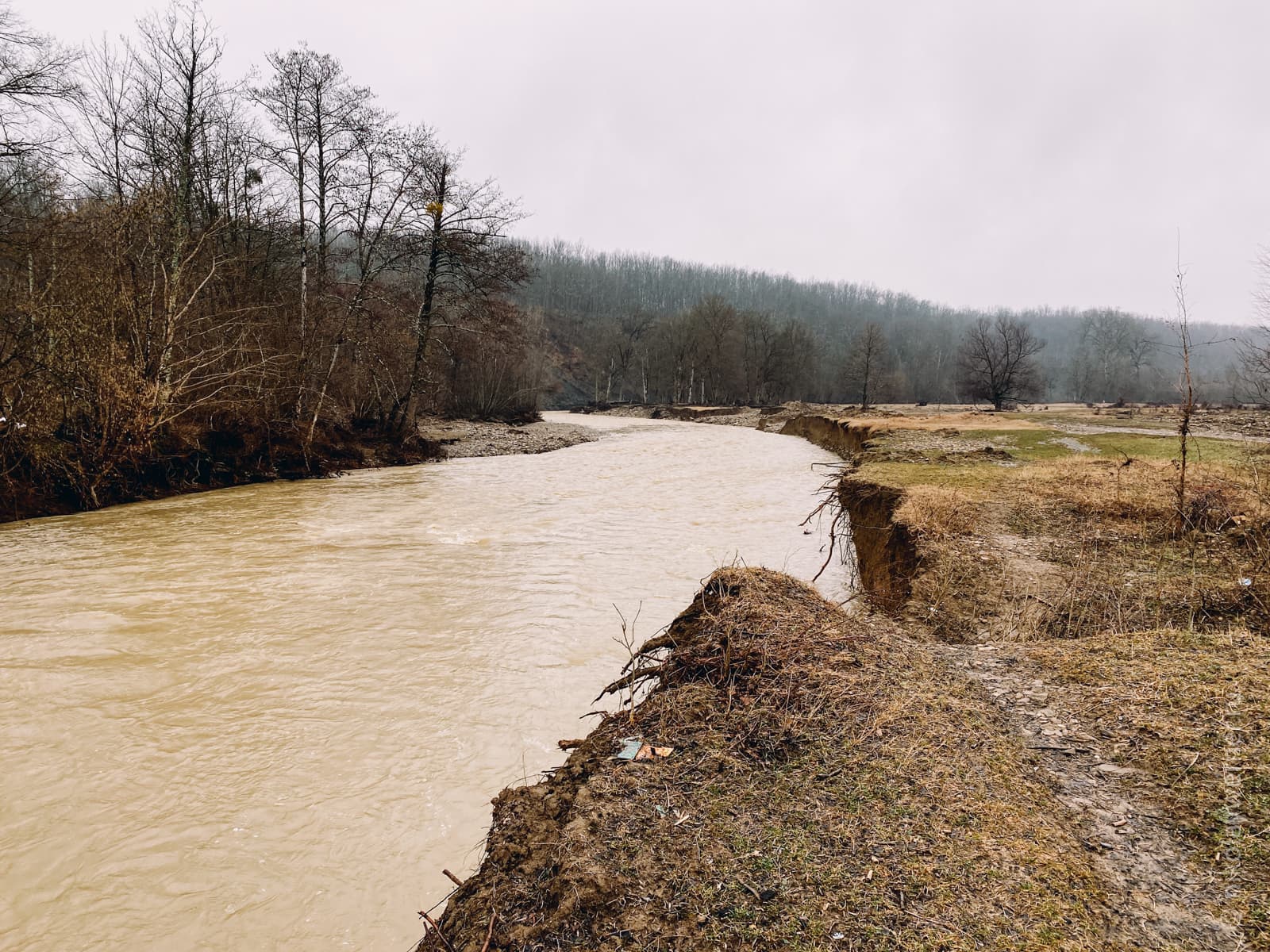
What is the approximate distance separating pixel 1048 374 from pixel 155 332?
129 m

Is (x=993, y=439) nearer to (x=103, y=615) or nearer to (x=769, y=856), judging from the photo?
(x=769, y=856)

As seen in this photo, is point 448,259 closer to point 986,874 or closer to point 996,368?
point 986,874

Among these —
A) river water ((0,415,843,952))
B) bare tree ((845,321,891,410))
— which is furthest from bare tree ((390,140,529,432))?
bare tree ((845,321,891,410))

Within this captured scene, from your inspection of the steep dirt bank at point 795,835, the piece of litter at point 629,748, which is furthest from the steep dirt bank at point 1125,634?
the piece of litter at point 629,748

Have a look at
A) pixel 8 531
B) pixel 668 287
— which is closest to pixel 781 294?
pixel 668 287

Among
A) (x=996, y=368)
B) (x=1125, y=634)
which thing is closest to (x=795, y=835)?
(x=1125, y=634)

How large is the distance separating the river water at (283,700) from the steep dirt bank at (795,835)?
32.0 inches

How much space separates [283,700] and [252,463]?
11.7 m

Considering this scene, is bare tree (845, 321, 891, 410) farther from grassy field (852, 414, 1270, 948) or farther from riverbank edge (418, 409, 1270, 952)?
riverbank edge (418, 409, 1270, 952)

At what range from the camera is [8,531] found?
27.3ft

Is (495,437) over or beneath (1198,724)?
over

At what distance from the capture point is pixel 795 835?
80.7 inches

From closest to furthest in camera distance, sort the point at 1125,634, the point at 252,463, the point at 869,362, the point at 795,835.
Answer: the point at 795,835, the point at 1125,634, the point at 252,463, the point at 869,362

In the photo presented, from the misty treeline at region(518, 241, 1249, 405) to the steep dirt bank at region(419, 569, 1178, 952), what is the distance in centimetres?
2291
